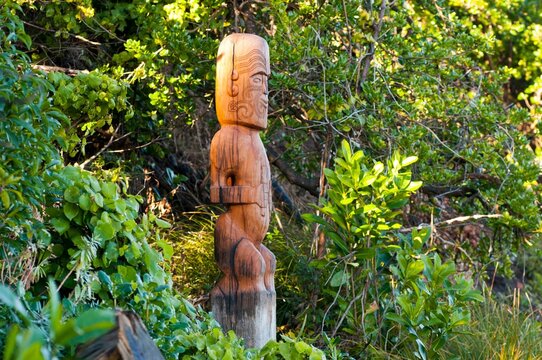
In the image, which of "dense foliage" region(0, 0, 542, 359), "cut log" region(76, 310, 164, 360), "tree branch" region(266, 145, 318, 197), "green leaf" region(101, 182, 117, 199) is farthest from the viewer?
"tree branch" region(266, 145, 318, 197)

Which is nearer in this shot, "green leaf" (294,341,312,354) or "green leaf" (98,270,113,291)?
"green leaf" (98,270,113,291)

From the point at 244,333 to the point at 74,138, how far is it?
196 cm

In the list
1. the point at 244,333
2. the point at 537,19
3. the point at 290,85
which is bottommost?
the point at 244,333

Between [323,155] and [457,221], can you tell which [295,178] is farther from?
[457,221]

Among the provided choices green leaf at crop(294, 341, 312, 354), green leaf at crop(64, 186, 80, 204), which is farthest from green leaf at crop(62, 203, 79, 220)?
green leaf at crop(294, 341, 312, 354)

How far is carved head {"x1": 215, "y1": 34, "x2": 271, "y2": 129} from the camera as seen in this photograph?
5680mm

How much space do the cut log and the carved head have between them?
10.7ft

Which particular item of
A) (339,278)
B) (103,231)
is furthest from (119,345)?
(339,278)

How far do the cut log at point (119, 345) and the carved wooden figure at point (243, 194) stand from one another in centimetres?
304

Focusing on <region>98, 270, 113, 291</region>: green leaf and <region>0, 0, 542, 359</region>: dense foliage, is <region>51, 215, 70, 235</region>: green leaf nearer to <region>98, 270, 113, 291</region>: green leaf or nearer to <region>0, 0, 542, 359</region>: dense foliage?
<region>0, 0, 542, 359</region>: dense foliage

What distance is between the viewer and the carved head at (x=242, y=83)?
5.68 m

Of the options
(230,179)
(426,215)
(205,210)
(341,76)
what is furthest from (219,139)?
(426,215)

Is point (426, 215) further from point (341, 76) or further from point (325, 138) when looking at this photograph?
point (341, 76)

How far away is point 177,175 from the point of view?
8352 mm
